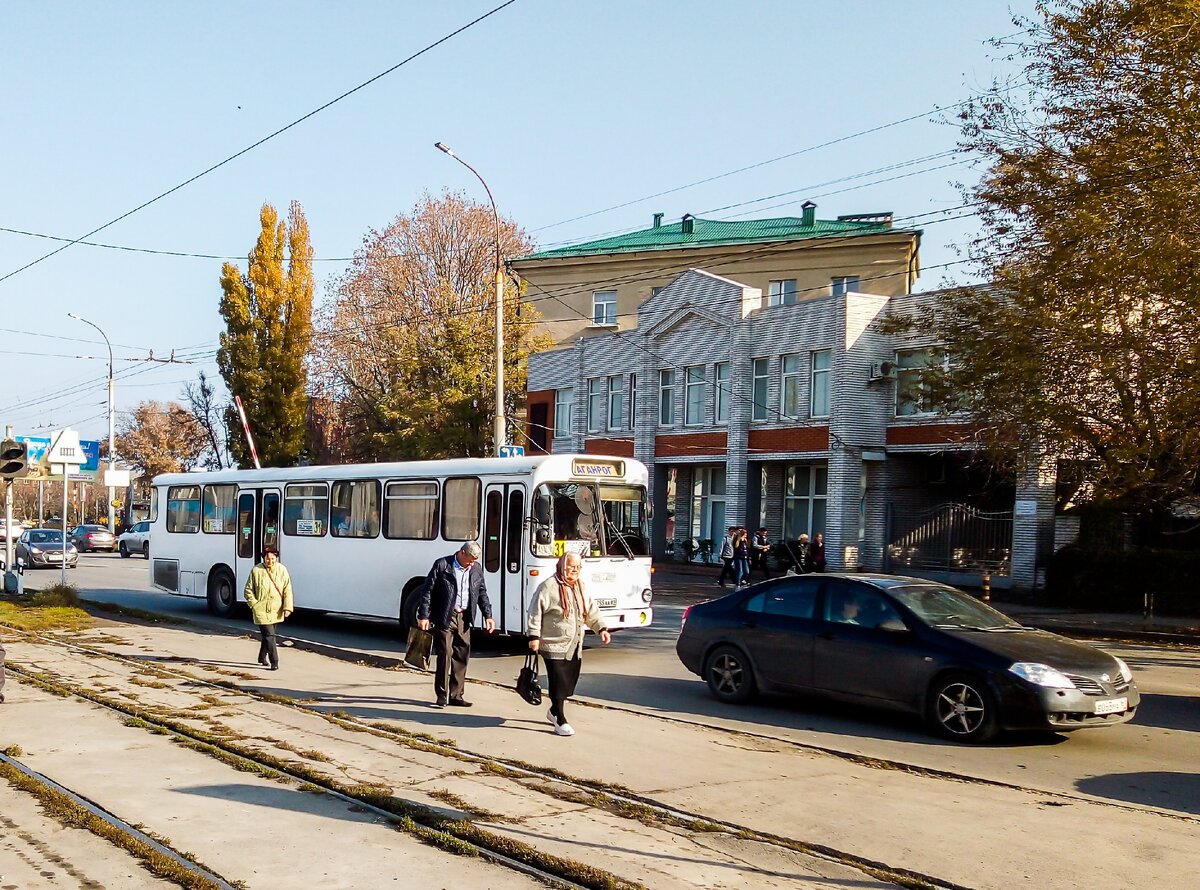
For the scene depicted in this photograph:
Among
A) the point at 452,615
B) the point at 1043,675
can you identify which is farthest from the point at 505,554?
the point at 1043,675

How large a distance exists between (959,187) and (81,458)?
1884 centimetres

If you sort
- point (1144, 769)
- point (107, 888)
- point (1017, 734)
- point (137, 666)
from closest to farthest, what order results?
point (107, 888), point (1144, 769), point (1017, 734), point (137, 666)

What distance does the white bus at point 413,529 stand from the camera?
645 inches

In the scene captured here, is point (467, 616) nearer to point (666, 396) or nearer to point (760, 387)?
point (760, 387)

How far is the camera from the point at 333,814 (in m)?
7.51

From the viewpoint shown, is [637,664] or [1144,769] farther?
[637,664]

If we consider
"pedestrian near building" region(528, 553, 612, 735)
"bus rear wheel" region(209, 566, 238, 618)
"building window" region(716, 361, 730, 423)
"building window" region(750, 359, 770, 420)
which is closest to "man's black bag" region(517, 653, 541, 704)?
"pedestrian near building" region(528, 553, 612, 735)

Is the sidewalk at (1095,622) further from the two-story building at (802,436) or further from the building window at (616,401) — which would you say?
the building window at (616,401)

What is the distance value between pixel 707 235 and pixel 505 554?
142 ft

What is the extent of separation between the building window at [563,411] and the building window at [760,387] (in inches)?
399

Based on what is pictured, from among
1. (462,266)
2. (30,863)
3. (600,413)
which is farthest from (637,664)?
(462,266)

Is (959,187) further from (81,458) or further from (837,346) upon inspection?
(81,458)

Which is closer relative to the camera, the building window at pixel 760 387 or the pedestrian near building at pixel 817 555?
the pedestrian near building at pixel 817 555

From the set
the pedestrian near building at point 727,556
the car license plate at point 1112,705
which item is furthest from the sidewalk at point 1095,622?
the car license plate at point 1112,705
